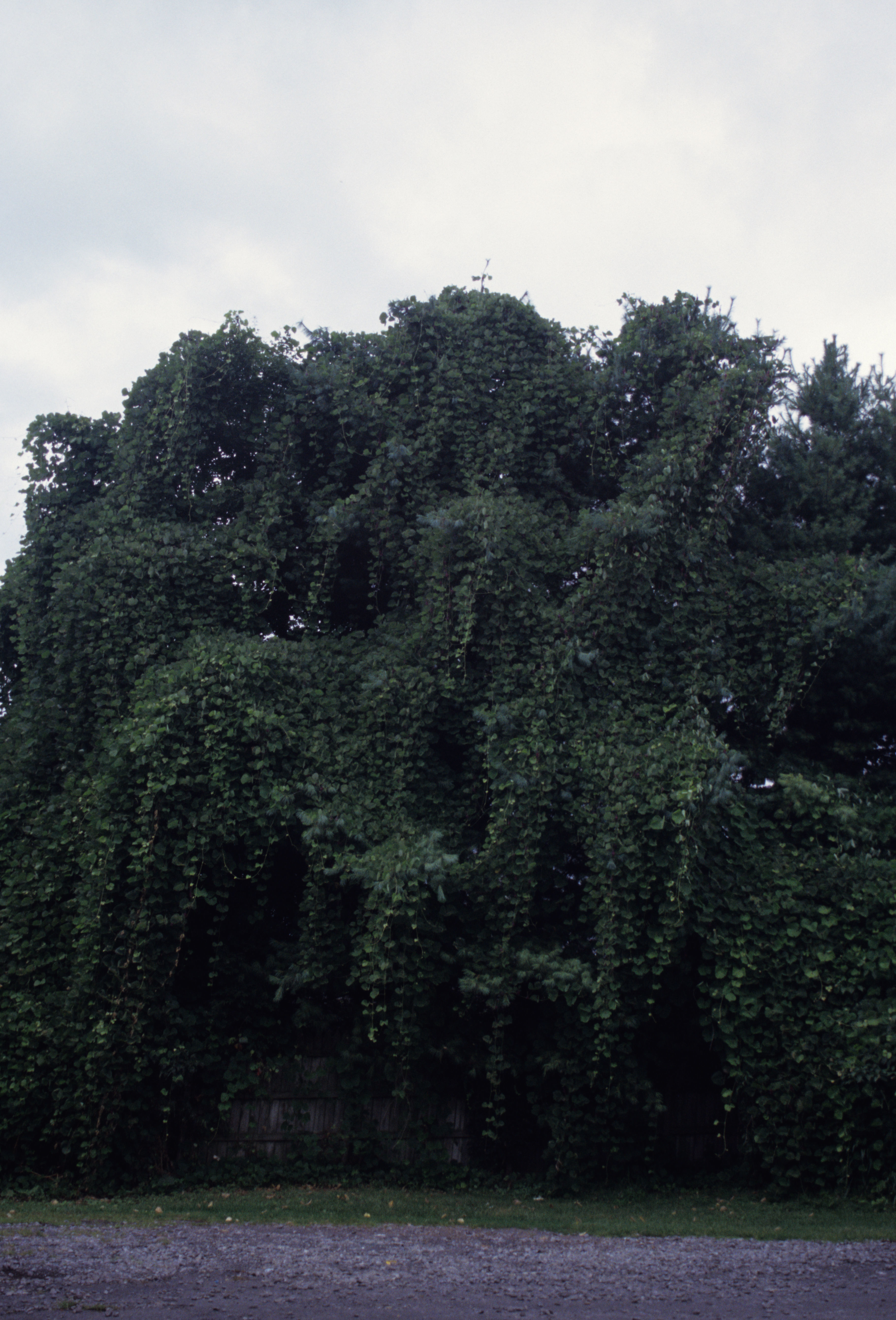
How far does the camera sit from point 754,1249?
5605 mm

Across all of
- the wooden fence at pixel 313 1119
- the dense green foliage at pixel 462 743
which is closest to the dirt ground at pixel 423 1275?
the dense green foliage at pixel 462 743

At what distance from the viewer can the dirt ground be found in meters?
4.04

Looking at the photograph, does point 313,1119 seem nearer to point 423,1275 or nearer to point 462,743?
point 462,743

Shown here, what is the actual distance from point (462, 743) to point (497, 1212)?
3766mm

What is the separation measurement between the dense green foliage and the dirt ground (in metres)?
1.85

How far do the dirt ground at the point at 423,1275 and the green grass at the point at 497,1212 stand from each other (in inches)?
12.8

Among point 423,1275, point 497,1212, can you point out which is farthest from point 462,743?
point 423,1275

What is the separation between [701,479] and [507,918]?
4626 mm

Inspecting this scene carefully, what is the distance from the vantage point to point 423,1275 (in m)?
4.80

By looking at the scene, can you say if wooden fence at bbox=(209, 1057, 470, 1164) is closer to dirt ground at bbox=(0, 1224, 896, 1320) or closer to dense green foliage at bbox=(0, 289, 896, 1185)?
dense green foliage at bbox=(0, 289, 896, 1185)

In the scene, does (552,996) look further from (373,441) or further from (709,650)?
(373,441)

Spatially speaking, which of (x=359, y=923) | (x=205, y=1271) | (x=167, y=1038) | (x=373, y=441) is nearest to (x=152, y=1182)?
(x=167, y=1038)

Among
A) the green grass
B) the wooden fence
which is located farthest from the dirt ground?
the wooden fence

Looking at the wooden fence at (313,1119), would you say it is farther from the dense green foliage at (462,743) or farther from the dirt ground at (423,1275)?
the dirt ground at (423,1275)
